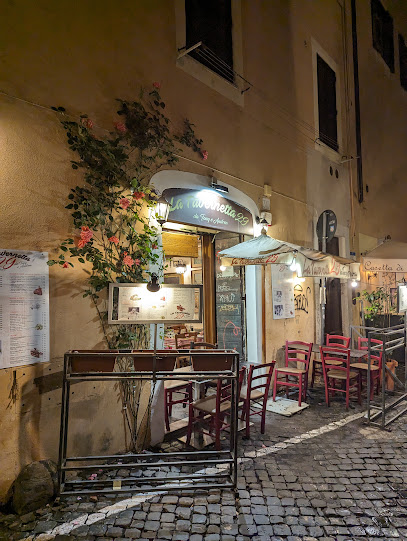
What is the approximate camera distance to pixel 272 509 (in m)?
3.20

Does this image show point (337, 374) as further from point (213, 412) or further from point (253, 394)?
point (213, 412)

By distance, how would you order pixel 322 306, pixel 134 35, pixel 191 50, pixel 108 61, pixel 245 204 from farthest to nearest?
1. pixel 322 306
2. pixel 245 204
3. pixel 191 50
4. pixel 134 35
5. pixel 108 61

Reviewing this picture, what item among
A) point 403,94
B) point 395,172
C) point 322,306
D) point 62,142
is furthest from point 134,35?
point 403,94

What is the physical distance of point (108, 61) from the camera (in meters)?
4.34

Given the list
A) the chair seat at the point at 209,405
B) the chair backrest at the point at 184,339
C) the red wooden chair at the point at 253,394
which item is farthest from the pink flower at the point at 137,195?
the chair backrest at the point at 184,339

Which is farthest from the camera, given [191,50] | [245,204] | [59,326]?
[245,204]

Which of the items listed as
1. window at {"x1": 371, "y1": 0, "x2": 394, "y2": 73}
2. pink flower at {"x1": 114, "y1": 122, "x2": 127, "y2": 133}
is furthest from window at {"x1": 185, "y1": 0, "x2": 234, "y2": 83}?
window at {"x1": 371, "y1": 0, "x2": 394, "y2": 73}

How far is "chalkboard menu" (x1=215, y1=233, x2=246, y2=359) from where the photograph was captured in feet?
22.7

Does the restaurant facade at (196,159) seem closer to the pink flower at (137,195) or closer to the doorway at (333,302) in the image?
the doorway at (333,302)

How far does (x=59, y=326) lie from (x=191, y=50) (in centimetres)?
463

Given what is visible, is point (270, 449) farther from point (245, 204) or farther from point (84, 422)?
point (245, 204)

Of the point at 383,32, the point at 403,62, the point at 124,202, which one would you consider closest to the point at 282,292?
the point at 124,202

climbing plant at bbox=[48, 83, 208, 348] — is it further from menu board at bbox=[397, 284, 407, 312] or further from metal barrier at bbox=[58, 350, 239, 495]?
menu board at bbox=[397, 284, 407, 312]

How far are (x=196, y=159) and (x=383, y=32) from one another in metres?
11.1
